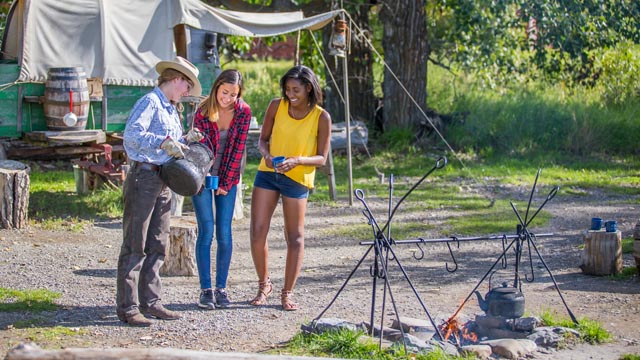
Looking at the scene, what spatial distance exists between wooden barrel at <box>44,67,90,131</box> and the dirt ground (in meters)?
1.27

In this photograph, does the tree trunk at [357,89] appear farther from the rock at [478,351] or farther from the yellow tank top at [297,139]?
the rock at [478,351]

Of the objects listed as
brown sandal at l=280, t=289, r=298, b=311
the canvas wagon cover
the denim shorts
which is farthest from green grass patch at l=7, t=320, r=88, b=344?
the canvas wagon cover

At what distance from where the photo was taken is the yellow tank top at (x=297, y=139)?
6719 millimetres

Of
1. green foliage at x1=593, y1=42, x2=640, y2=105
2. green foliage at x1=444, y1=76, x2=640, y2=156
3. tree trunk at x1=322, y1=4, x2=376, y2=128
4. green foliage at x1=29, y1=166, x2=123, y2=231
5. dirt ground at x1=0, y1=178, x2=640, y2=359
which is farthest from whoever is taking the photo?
green foliage at x1=593, y1=42, x2=640, y2=105

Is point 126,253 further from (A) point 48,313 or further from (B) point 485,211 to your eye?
(B) point 485,211

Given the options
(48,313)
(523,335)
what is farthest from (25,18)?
(523,335)

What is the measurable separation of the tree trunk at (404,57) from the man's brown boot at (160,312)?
33.6ft

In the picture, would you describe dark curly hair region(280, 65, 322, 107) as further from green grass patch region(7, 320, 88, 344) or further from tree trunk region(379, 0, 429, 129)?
tree trunk region(379, 0, 429, 129)

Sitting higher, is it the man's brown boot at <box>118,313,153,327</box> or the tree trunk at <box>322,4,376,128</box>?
the tree trunk at <box>322,4,376,128</box>

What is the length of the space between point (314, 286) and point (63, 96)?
4.20 metres

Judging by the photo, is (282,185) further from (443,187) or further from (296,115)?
(443,187)

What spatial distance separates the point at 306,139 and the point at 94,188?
6.13 metres

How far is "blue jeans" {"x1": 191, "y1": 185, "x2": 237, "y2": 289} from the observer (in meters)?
6.71

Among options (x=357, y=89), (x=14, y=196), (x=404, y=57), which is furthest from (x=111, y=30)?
(x=357, y=89)
